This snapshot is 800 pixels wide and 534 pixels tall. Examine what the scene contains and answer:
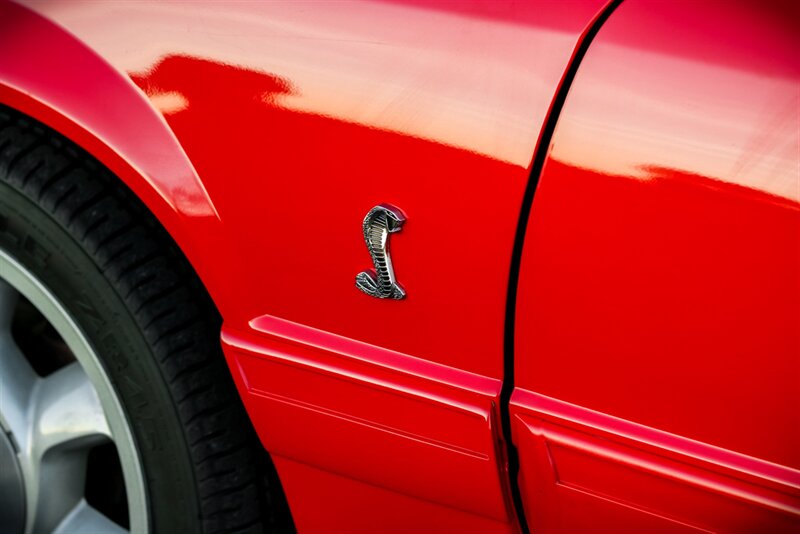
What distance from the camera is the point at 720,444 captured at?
1.14 m

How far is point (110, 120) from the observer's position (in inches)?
55.1

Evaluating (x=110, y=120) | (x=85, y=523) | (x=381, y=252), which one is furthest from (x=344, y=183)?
(x=85, y=523)

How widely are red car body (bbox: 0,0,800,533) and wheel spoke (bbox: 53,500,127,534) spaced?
49 centimetres

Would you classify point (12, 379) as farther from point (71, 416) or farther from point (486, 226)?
point (486, 226)

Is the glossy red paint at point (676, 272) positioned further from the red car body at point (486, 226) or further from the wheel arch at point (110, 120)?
the wheel arch at point (110, 120)

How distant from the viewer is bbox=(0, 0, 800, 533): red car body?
1.08m

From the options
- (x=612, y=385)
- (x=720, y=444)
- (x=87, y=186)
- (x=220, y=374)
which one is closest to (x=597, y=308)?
(x=612, y=385)

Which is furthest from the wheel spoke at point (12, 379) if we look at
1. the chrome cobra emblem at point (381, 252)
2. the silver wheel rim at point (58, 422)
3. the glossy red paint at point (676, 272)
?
the glossy red paint at point (676, 272)

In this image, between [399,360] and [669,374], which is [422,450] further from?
[669,374]

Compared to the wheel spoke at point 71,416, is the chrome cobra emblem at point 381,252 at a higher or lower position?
higher

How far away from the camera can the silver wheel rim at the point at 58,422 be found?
5.21 feet

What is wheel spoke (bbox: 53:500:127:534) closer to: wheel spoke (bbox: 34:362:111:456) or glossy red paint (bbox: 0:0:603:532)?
wheel spoke (bbox: 34:362:111:456)

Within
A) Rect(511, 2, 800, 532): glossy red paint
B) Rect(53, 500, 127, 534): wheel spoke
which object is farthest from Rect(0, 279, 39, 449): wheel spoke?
Rect(511, 2, 800, 532): glossy red paint

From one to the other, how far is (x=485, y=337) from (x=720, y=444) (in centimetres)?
29
